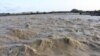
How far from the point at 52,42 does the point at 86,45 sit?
3.38 ft

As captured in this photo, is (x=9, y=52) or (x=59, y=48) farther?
(x=59, y=48)

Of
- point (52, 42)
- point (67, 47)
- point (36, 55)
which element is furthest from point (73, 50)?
point (36, 55)

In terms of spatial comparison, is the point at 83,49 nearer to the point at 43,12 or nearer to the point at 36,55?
the point at 36,55

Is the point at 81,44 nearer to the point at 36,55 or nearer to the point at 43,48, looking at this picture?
the point at 43,48

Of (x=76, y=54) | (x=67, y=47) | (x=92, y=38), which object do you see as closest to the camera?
(x=76, y=54)

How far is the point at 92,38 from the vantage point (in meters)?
8.02

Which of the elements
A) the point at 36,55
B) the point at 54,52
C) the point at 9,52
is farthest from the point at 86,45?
the point at 9,52

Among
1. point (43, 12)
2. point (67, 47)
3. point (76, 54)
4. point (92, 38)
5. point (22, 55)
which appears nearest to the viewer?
point (22, 55)

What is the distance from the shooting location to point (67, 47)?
258 inches

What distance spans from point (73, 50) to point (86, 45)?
0.75m

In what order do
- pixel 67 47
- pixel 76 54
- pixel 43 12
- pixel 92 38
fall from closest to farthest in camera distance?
1. pixel 76 54
2. pixel 67 47
3. pixel 92 38
4. pixel 43 12

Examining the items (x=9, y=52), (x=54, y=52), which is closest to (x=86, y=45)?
(x=54, y=52)

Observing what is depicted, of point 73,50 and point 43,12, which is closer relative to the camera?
point 73,50

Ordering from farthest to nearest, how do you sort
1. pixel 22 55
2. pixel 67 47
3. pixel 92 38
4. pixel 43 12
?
pixel 43 12, pixel 92 38, pixel 67 47, pixel 22 55
